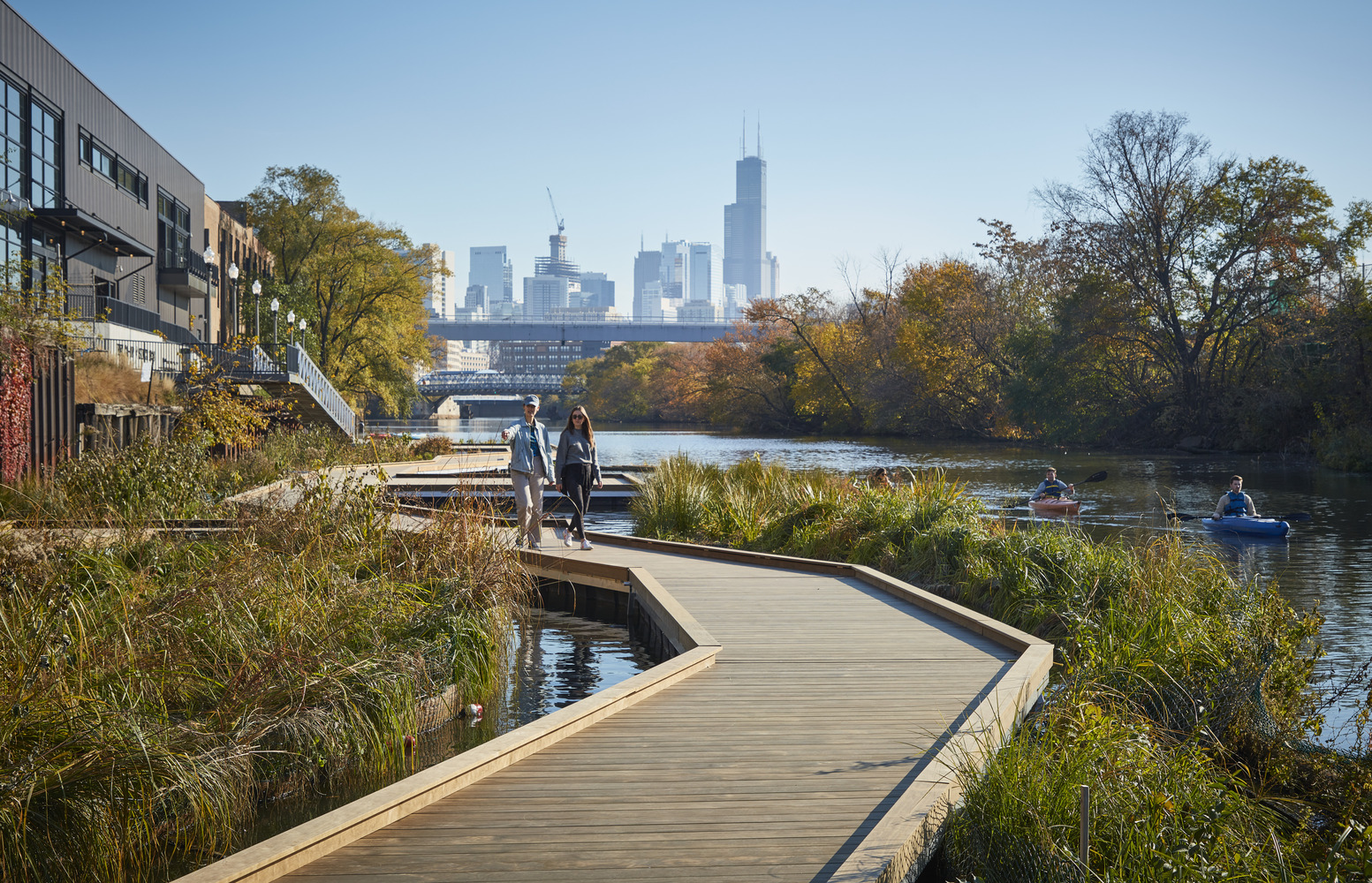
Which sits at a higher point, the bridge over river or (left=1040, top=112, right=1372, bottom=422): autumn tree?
(left=1040, top=112, right=1372, bottom=422): autumn tree

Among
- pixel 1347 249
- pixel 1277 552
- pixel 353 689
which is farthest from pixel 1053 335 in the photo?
pixel 353 689

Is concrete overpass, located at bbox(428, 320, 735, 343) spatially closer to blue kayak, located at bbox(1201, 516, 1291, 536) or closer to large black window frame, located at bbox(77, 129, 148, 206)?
large black window frame, located at bbox(77, 129, 148, 206)

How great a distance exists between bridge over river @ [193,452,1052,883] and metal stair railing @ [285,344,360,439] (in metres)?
24.4

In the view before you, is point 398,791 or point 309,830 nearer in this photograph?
point 309,830

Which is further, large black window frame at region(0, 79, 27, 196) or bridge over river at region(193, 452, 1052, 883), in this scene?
large black window frame at region(0, 79, 27, 196)

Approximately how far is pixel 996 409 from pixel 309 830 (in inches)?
2337

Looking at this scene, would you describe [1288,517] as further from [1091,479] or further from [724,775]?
[724,775]

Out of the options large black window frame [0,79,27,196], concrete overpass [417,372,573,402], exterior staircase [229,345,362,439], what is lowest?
exterior staircase [229,345,362,439]

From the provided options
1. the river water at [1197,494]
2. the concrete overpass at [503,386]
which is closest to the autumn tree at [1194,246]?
the river water at [1197,494]

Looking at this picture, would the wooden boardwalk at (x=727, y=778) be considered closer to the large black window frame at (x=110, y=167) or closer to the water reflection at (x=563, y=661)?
the water reflection at (x=563, y=661)

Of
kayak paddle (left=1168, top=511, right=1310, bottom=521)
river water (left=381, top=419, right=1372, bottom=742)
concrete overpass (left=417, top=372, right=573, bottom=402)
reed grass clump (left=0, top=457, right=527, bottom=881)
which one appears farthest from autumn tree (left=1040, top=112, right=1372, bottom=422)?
concrete overpass (left=417, top=372, right=573, bottom=402)

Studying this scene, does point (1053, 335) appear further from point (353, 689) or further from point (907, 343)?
point (353, 689)

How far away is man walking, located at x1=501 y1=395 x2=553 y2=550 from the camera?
37.5 ft

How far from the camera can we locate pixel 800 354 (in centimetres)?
7200
